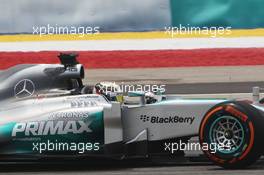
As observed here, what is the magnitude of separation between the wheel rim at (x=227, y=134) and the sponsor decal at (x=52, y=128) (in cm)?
128

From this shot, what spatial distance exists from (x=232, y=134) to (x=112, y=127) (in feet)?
4.07

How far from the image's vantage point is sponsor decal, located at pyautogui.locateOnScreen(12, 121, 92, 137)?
805 centimetres

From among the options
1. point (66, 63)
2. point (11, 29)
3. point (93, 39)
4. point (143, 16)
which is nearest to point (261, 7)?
point (143, 16)

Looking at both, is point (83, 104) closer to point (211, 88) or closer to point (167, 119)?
point (167, 119)

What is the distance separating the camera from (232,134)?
25.6ft

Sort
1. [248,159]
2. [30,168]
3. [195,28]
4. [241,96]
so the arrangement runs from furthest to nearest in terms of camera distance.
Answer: [195,28] < [241,96] < [30,168] < [248,159]

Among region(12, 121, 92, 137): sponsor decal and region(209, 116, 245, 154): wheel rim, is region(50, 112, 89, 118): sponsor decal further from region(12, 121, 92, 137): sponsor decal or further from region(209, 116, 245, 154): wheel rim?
region(209, 116, 245, 154): wheel rim

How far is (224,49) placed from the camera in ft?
62.1

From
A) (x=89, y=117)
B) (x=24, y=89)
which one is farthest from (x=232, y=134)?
(x=24, y=89)

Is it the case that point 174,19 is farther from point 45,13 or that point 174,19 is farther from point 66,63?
point 66,63

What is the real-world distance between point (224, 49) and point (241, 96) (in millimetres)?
4596

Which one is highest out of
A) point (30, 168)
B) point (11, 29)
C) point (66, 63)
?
point (11, 29)

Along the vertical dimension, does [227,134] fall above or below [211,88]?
below

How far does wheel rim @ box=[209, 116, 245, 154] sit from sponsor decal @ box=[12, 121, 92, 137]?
50.5 inches
